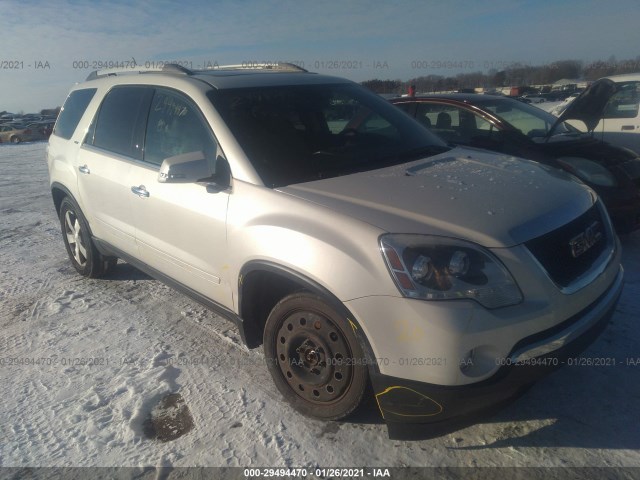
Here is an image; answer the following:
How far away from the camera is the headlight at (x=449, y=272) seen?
2.16 metres

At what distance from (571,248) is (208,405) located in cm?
217

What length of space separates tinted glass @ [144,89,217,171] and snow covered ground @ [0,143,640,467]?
1347 millimetres

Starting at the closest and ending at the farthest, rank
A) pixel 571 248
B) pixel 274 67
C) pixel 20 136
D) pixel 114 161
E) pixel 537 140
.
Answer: pixel 571 248 < pixel 114 161 < pixel 274 67 < pixel 537 140 < pixel 20 136

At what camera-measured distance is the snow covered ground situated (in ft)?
8.30

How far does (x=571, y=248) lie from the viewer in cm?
250

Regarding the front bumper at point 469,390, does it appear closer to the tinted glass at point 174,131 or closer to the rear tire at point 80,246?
the tinted glass at point 174,131

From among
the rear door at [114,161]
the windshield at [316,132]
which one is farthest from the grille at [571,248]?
the rear door at [114,161]

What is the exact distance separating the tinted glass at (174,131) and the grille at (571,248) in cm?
189

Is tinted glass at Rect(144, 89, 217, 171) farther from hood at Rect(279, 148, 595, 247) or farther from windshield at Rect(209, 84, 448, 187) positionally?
hood at Rect(279, 148, 595, 247)

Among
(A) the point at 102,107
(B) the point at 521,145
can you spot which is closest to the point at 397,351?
(A) the point at 102,107

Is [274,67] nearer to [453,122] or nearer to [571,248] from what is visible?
[453,122]

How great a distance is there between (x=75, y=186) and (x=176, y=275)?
181 cm

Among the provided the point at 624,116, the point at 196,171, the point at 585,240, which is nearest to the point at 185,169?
the point at 196,171

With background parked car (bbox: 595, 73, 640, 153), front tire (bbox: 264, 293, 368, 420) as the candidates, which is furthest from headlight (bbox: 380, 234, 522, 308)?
background parked car (bbox: 595, 73, 640, 153)
